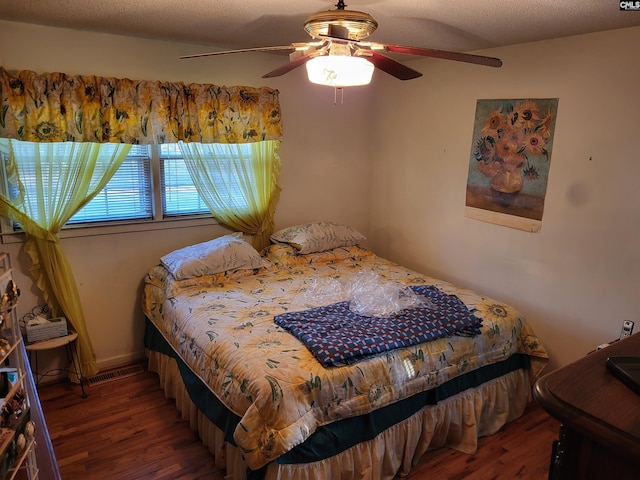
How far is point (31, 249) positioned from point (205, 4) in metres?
1.90

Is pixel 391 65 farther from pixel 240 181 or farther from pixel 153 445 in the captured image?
pixel 153 445

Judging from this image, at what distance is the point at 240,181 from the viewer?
3.56m

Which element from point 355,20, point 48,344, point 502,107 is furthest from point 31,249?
point 502,107

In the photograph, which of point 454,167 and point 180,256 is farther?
point 454,167

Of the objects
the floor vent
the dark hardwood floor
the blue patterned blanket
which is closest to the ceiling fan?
the blue patterned blanket

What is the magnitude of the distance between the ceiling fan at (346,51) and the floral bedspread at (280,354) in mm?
1297

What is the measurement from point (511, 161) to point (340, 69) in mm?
1832

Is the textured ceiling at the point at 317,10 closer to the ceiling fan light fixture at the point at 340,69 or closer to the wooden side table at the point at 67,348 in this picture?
the ceiling fan light fixture at the point at 340,69

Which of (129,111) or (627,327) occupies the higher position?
(129,111)

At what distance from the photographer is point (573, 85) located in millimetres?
2744

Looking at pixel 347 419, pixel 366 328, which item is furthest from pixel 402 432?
pixel 366 328

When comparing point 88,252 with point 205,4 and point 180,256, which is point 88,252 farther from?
point 205,4

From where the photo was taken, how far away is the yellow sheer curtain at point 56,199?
2.76 metres

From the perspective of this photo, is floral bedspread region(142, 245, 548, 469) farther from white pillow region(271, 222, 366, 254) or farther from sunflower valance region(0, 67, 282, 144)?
sunflower valance region(0, 67, 282, 144)
